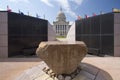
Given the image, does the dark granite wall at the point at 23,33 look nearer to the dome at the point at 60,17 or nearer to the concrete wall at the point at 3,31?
the concrete wall at the point at 3,31

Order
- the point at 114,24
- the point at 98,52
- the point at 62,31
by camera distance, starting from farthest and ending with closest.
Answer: the point at 62,31
the point at 98,52
the point at 114,24

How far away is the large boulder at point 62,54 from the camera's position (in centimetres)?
618

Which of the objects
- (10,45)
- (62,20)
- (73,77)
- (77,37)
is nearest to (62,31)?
(62,20)

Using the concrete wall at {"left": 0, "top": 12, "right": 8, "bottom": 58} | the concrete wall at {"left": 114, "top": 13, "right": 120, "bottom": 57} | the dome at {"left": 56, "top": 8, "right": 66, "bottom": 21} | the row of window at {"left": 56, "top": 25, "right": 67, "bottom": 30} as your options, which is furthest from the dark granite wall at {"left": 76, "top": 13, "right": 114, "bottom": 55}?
the dome at {"left": 56, "top": 8, "right": 66, "bottom": 21}

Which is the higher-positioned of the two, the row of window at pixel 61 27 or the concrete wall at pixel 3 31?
the row of window at pixel 61 27

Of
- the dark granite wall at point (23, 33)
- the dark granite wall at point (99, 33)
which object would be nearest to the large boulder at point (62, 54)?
the dark granite wall at point (99, 33)

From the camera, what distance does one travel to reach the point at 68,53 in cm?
624

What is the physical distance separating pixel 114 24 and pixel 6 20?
9942 mm

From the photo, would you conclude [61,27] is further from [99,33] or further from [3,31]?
[3,31]

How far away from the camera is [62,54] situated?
6.22m

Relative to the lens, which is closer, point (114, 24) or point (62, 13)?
point (114, 24)

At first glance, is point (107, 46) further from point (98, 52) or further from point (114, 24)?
point (114, 24)

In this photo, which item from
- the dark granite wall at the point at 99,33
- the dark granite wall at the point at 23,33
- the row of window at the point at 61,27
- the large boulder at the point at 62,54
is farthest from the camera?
the row of window at the point at 61,27

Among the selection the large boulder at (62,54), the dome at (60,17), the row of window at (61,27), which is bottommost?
the large boulder at (62,54)
